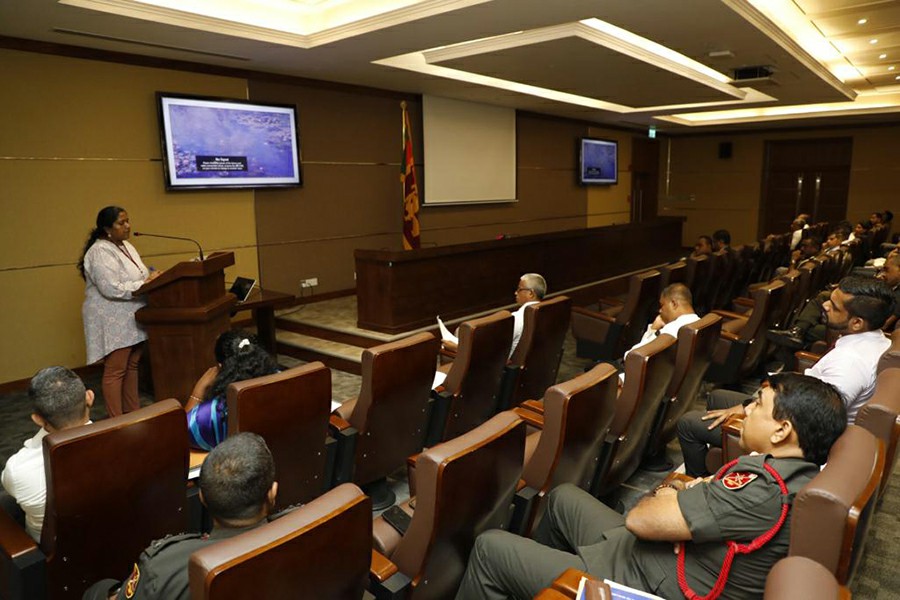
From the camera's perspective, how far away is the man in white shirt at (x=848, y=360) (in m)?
2.58

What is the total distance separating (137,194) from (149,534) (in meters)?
4.46

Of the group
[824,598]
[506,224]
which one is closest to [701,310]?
[506,224]

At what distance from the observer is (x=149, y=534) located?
6.30 ft

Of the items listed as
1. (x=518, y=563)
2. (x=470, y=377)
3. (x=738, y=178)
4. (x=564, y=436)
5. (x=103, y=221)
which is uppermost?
(x=738, y=178)

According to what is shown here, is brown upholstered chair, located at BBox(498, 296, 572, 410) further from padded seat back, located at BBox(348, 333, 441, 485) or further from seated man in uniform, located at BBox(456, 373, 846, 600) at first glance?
seated man in uniform, located at BBox(456, 373, 846, 600)

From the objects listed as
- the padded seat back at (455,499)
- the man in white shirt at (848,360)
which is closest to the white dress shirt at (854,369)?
the man in white shirt at (848,360)

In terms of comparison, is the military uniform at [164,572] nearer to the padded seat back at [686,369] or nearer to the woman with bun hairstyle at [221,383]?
the woman with bun hairstyle at [221,383]

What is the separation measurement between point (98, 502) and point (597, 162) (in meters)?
11.4

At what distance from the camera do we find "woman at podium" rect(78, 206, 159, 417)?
389 centimetres

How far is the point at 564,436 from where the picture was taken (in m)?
1.98

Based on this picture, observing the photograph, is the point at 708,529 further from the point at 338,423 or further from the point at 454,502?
the point at 338,423

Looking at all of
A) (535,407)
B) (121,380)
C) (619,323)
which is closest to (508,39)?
(619,323)

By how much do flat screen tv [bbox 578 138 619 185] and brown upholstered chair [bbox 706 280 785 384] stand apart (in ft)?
24.8

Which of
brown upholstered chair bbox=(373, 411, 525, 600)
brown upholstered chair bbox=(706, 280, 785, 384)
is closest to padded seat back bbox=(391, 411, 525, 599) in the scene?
brown upholstered chair bbox=(373, 411, 525, 600)
